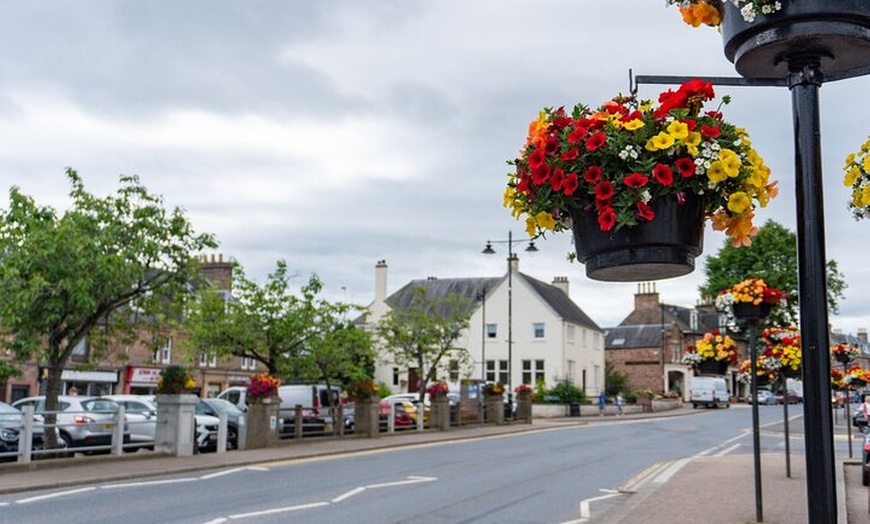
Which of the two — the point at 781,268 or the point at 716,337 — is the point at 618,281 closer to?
the point at 716,337

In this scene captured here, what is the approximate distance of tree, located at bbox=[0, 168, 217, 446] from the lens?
19328 millimetres

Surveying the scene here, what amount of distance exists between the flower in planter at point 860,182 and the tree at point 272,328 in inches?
1032

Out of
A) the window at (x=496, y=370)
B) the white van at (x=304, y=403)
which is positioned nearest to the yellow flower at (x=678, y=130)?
the white van at (x=304, y=403)

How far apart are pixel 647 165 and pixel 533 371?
2254 inches

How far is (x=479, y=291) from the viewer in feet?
208

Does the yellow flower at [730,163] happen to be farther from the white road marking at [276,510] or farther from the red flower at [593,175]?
the white road marking at [276,510]

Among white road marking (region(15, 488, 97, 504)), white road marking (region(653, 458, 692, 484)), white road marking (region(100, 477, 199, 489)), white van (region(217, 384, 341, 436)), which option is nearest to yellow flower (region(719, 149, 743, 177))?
white road marking (region(15, 488, 97, 504))

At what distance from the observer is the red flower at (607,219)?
123 inches

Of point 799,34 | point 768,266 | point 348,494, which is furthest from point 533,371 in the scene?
point 799,34

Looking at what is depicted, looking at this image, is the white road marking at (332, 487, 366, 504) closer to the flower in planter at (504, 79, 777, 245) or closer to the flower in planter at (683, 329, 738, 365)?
the flower in planter at (683, 329, 738, 365)

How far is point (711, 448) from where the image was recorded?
2547 cm

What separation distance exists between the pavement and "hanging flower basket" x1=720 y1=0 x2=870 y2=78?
8.58 metres

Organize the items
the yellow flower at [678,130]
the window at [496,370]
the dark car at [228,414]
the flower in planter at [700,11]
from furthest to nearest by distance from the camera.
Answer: the window at [496,370]
the dark car at [228,414]
the yellow flower at [678,130]
the flower in planter at [700,11]

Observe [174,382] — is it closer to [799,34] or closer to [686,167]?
[686,167]
